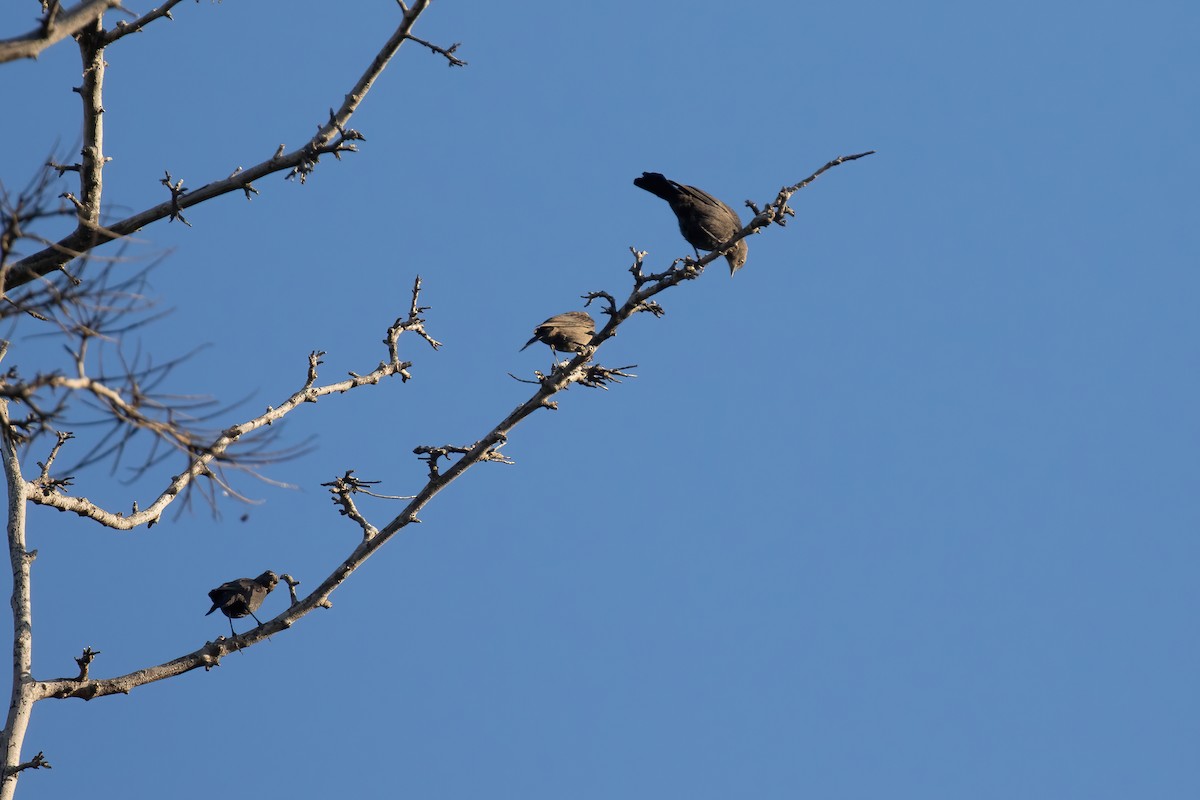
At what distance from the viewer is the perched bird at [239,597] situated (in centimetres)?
1009

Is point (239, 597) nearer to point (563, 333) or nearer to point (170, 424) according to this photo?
point (563, 333)

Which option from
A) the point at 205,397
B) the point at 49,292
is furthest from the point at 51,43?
the point at 205,397

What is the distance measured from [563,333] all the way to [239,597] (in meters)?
3.95

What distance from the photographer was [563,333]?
1203 centimetres

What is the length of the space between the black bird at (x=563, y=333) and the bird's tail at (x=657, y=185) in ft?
4.87

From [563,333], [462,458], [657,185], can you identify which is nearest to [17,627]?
[462,458]

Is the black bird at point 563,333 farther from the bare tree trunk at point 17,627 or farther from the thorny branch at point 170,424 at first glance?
the bare tree trunk at point 17,627

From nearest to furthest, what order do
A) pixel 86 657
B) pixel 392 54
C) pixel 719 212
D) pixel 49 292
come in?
pixel 49 292 < pixel 392 54 < pixel 86 657 < pixel 719 212

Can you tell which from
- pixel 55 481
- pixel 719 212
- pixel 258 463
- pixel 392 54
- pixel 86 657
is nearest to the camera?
pixel 258 463

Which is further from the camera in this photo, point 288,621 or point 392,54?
point 288,621

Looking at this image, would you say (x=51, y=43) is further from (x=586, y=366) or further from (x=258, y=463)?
(x=586, y=366)

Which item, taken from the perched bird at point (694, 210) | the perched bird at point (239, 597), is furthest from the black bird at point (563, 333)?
the perched bird at point (239, 597)

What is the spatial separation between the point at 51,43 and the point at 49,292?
0.92 meters

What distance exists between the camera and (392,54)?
6.09m
